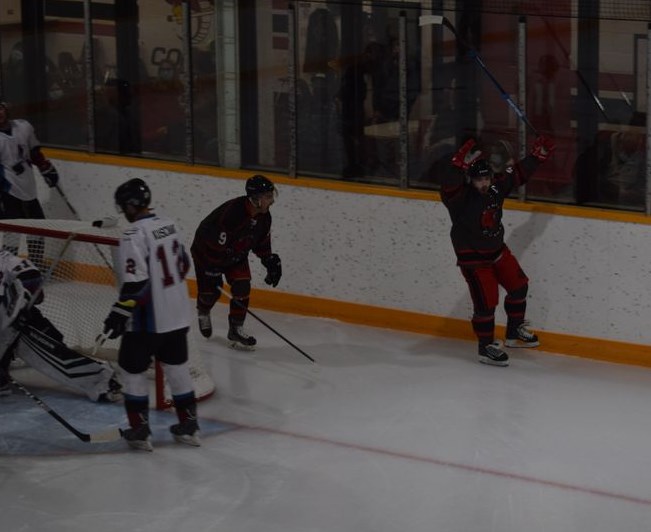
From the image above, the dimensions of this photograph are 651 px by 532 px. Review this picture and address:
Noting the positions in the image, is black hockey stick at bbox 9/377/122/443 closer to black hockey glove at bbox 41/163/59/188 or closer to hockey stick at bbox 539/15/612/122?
black hockey glove at bbox 41/163/59/188

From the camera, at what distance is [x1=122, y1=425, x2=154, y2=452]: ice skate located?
18.9ft

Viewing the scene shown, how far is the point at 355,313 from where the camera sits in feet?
25.0

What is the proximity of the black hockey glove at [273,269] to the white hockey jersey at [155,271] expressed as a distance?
4.03ft

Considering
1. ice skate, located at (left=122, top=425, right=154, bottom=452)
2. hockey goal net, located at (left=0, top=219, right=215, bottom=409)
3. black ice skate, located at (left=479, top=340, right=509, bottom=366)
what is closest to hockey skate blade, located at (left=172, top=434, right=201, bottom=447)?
ice skate, located at (left=122, top=425, right=154, bottom=452)

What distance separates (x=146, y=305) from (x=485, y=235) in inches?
72.4

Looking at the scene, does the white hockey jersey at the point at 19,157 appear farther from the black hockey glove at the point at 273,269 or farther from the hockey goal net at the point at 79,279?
the black hockey glove at the point at 273,269

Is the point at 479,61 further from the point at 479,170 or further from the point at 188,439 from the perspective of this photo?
the point at 188,439

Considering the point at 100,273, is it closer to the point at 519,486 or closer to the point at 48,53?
the point at 519,486

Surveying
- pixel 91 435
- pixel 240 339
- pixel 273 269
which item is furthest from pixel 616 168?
pixel 91 435

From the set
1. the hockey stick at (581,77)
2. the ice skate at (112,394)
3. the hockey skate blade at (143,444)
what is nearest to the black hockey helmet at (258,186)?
the ice skate at (112,394)

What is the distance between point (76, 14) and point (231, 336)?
7.97 ft

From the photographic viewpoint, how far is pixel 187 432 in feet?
19.1

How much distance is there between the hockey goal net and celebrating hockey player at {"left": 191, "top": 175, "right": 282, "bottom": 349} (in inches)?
18.8

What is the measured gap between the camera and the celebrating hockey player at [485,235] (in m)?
6.67
